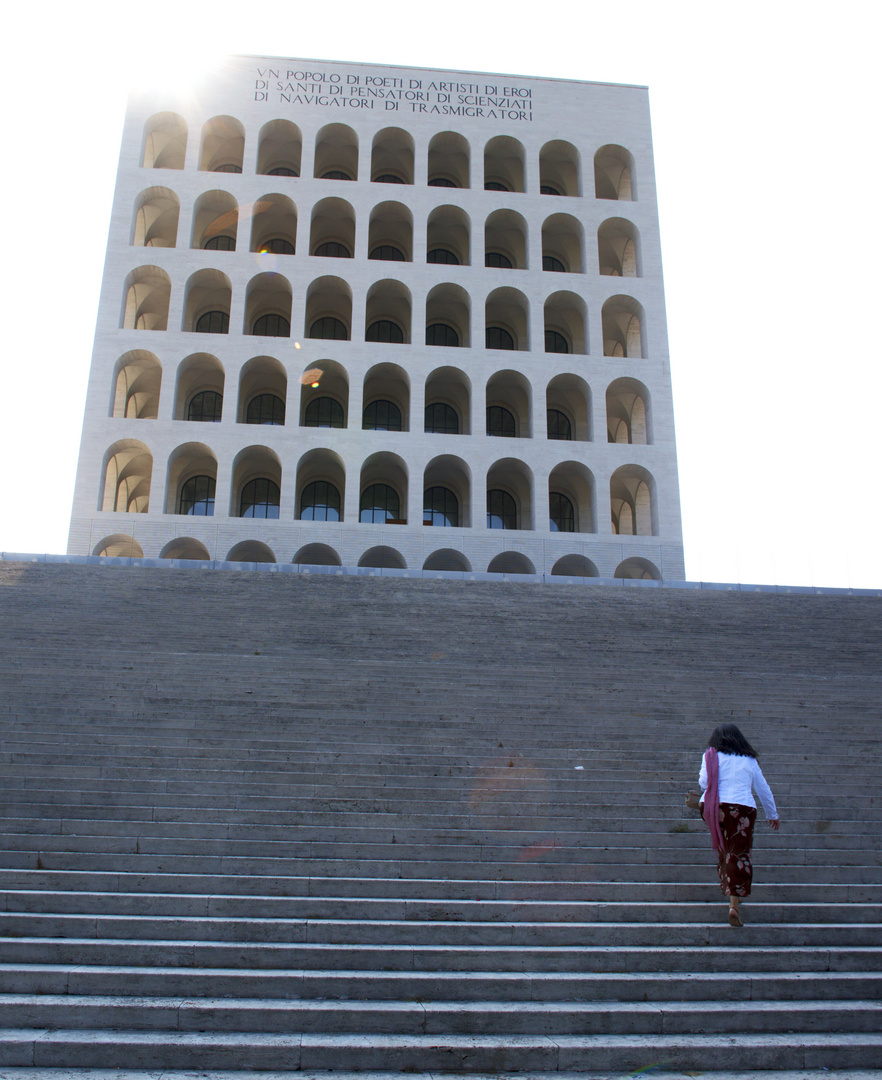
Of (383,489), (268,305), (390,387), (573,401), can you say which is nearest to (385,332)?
(390,387)

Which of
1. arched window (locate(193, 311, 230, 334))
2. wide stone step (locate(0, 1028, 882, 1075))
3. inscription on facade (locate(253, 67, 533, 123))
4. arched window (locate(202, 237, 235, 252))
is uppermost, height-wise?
inscription on facade (locate(253, 67, 533, 123))

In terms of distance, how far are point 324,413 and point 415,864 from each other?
30.9 metres

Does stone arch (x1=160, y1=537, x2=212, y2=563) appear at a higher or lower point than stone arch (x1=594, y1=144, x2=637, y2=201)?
lower

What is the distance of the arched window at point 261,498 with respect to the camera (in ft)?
118

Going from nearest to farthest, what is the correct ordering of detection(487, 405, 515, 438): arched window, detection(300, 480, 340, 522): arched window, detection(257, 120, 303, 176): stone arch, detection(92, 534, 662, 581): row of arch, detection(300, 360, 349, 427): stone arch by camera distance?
detection(92, 534, 662, 581): row of arch → detection(300, 360, 349, 427): stone arch → detection(300, 480, 340, 522): arched window → detection(257, 120, 303, 176): stone arch → detection(487, 405, 515, 438): arched window

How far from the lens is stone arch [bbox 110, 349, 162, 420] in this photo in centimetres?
3331

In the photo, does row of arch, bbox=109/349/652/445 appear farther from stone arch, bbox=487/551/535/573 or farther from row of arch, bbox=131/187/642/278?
row of arch, bbox=131/187/642/278

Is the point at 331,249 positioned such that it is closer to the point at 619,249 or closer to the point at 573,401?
the point at 619,249

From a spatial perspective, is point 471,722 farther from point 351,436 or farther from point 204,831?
point 351,436

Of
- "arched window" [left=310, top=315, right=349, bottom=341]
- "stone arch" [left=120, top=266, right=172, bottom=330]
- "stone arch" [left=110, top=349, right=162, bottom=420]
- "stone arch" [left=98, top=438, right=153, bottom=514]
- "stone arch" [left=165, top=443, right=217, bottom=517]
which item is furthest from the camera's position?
"arched window" [left=310, top=315, right=349, bottom=341]

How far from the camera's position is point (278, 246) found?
38562mm

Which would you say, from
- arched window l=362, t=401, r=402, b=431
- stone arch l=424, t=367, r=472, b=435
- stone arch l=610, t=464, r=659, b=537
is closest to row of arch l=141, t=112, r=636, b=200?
stone arch l=424, t=367, r=472, b=435

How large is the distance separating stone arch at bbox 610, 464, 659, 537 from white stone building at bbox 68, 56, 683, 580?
0.11 metres

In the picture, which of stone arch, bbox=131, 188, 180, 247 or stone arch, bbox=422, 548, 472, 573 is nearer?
stone arch, bbox=422, 548, 472, 573
